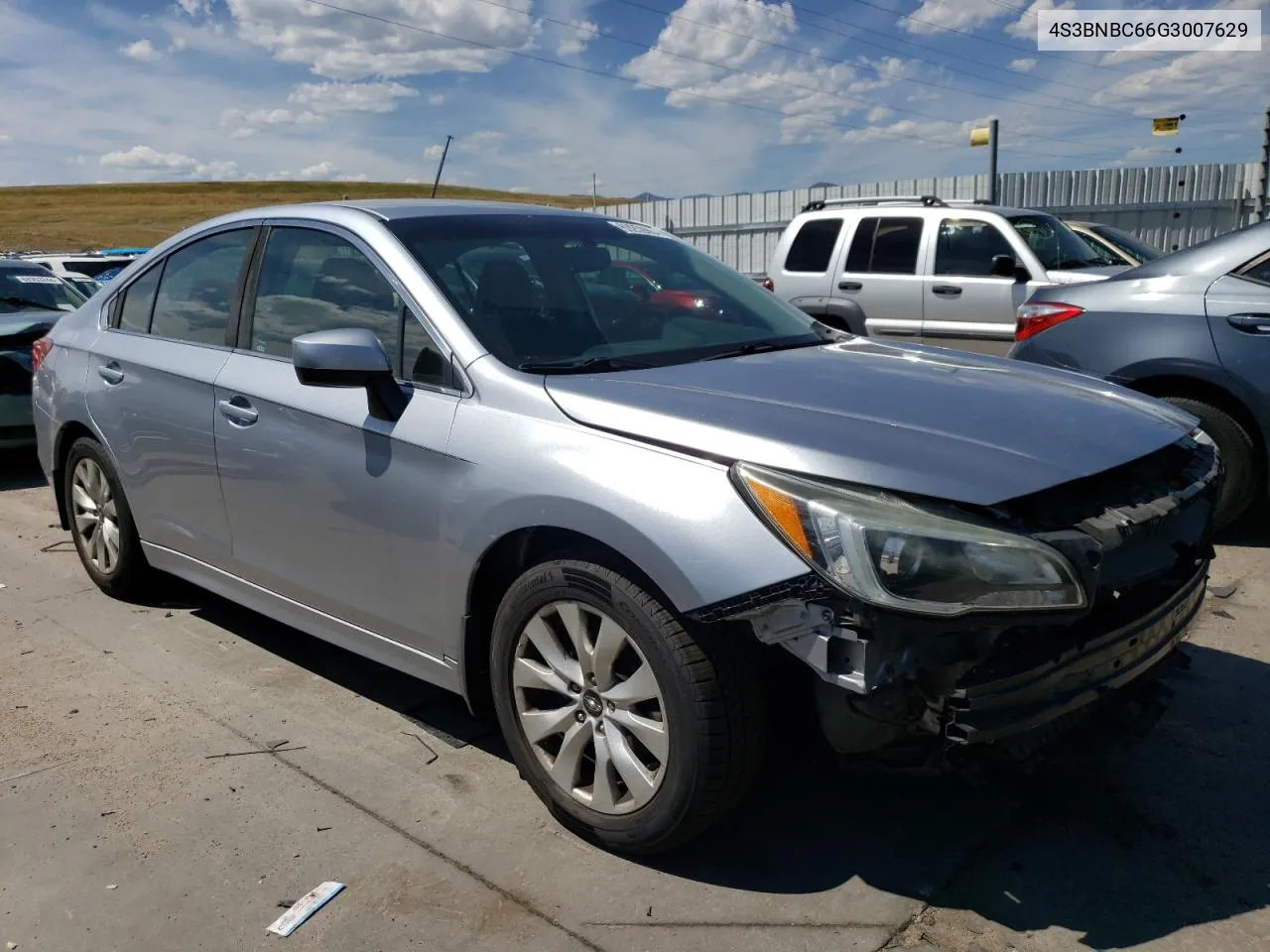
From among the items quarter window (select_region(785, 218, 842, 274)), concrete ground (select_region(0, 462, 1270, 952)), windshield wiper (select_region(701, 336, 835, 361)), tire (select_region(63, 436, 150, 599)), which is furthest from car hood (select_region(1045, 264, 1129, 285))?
tire (select_region(63, 436, 150, 599))

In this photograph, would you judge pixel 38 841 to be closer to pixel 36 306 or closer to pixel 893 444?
pixel 893 444

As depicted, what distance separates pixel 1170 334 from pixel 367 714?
163 inches

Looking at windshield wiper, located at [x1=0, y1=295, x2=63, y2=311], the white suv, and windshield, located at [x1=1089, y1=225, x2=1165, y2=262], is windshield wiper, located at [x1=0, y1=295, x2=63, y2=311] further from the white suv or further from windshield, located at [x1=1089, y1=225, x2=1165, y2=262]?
windshield, located at [x1=1089, y1=225, x2=1165, y2=262]

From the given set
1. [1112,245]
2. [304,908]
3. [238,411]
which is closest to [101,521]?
[238,411]

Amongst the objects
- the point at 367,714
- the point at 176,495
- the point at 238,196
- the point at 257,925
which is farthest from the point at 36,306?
the point at 238,196

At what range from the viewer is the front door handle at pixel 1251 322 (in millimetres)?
5020

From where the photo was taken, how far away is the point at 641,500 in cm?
256

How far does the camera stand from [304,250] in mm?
3779

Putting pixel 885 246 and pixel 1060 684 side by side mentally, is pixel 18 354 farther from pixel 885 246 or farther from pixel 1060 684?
pixel 1060 684

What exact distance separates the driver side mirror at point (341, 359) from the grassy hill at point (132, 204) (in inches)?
1756

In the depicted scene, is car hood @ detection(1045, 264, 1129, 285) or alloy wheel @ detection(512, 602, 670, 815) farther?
car hood @ detection(1045, 264, 1129, 285)

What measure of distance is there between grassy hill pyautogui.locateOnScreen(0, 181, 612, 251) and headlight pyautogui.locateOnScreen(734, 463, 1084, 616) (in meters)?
45.5

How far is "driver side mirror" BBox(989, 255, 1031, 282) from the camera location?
9.16 metres

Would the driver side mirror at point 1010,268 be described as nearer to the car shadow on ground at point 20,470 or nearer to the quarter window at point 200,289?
the quarter window at point 200,289
